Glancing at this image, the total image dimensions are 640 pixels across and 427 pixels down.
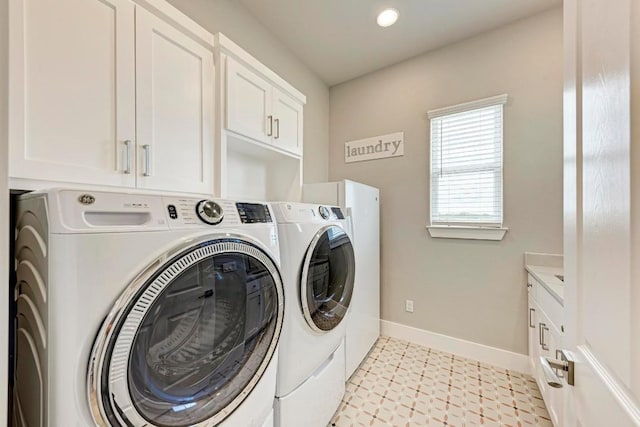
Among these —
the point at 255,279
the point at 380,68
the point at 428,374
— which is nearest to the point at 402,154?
the point at 380,68

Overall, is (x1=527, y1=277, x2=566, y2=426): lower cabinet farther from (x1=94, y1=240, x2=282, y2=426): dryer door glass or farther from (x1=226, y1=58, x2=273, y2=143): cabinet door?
(x1=226, y1=58, x2=273, y2=143): cabinet door

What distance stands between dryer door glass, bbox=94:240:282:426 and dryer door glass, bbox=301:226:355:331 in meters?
0.24

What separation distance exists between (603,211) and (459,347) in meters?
2.27

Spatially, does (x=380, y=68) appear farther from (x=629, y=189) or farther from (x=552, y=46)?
(x=629, y=189)

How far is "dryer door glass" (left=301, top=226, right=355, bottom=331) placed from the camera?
123 centimetres

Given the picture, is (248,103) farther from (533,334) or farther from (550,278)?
(533,334)

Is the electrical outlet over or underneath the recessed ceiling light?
underneath

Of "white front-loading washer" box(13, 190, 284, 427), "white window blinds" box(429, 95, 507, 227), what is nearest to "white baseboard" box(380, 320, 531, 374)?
"white window blinds" box(429, 95, 507, 227)

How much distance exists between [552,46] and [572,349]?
7.67 ft

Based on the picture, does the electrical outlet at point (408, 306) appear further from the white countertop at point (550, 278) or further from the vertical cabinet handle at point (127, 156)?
the vertical cabinet handle at point (127, 156)

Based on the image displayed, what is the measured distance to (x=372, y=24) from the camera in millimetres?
2104

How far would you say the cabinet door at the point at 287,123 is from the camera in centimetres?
177

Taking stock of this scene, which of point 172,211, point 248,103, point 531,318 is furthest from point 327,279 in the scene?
point 531,318

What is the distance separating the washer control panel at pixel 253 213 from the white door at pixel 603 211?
35.6 inches
